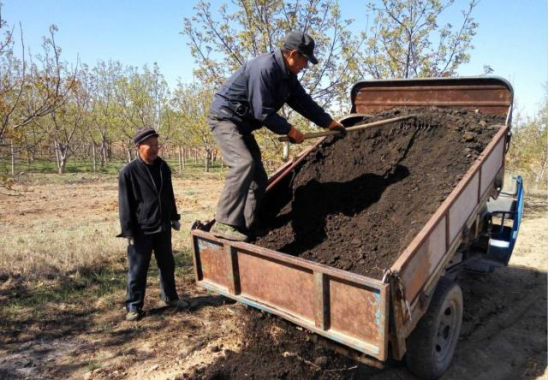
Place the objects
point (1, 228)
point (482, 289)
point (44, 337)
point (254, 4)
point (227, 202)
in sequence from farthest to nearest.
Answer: point (1, 228)
point (254, 4)
point (482, 289)
point (44, 337)
point (227, 202)

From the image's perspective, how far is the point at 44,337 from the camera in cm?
351

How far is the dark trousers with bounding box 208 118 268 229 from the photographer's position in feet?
9.75

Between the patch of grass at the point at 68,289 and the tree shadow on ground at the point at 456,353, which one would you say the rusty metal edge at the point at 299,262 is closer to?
the tree shadow on ground at the point at 456,353

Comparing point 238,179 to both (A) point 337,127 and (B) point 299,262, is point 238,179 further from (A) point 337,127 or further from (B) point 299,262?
(A) point 337,127

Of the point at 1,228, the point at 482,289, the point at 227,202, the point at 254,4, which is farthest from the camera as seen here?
the point at 1,228

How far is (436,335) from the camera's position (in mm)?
2723

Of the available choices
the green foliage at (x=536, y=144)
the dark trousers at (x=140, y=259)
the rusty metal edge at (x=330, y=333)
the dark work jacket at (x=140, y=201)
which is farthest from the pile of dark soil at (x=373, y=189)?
the green foliage at (x=536, y=144)

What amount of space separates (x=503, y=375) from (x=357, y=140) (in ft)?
7.87

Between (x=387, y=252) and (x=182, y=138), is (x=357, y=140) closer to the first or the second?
(x=387, y=252)

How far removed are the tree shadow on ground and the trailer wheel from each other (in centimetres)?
22

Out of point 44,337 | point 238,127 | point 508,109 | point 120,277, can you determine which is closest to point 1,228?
point 120,277

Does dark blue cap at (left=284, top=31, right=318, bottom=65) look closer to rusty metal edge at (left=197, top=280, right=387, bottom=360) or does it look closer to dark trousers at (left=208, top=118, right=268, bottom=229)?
dark trousers at (left=208, top=118, right=268, bottom=229)

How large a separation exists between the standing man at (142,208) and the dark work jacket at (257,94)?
0.97 m

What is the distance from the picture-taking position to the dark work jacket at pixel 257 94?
2.86 meters
